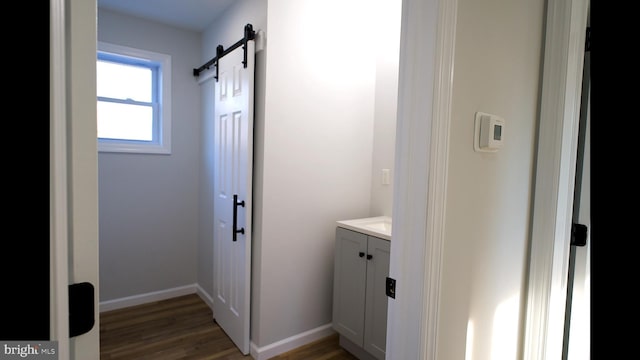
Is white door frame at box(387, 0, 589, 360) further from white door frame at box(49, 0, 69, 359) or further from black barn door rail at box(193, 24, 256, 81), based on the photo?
black barn door rail at box(193, 24, 256, 81)

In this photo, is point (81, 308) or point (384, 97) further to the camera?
point (384, 97)

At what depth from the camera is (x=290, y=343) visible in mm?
2342

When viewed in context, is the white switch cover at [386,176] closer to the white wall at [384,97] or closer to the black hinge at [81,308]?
the white wall at [384,97]

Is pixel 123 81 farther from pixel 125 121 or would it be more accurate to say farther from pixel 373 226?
pixel 373 226

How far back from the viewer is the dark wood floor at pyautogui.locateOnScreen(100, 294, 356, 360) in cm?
229

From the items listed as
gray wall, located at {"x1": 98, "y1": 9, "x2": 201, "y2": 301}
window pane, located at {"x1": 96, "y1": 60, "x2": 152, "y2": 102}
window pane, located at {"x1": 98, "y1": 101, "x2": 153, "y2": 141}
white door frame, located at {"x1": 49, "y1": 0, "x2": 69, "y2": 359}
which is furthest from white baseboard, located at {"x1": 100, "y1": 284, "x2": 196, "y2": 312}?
white door frame, located at {"x1": 49, "y1": 0, "x2": 69, "y2": 359}

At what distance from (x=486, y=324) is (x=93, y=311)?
49.6 inches

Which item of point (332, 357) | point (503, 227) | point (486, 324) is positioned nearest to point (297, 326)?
point (332, 357)

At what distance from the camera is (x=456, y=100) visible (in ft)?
3.22

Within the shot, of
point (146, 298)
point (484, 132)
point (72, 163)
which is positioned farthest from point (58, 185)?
point (146, 298)

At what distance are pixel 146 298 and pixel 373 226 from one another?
2.34 m

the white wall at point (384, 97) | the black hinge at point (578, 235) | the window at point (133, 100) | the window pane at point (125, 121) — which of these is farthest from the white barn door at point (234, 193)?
the black hinge at point (578, 235)

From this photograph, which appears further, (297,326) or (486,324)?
(297,326)
